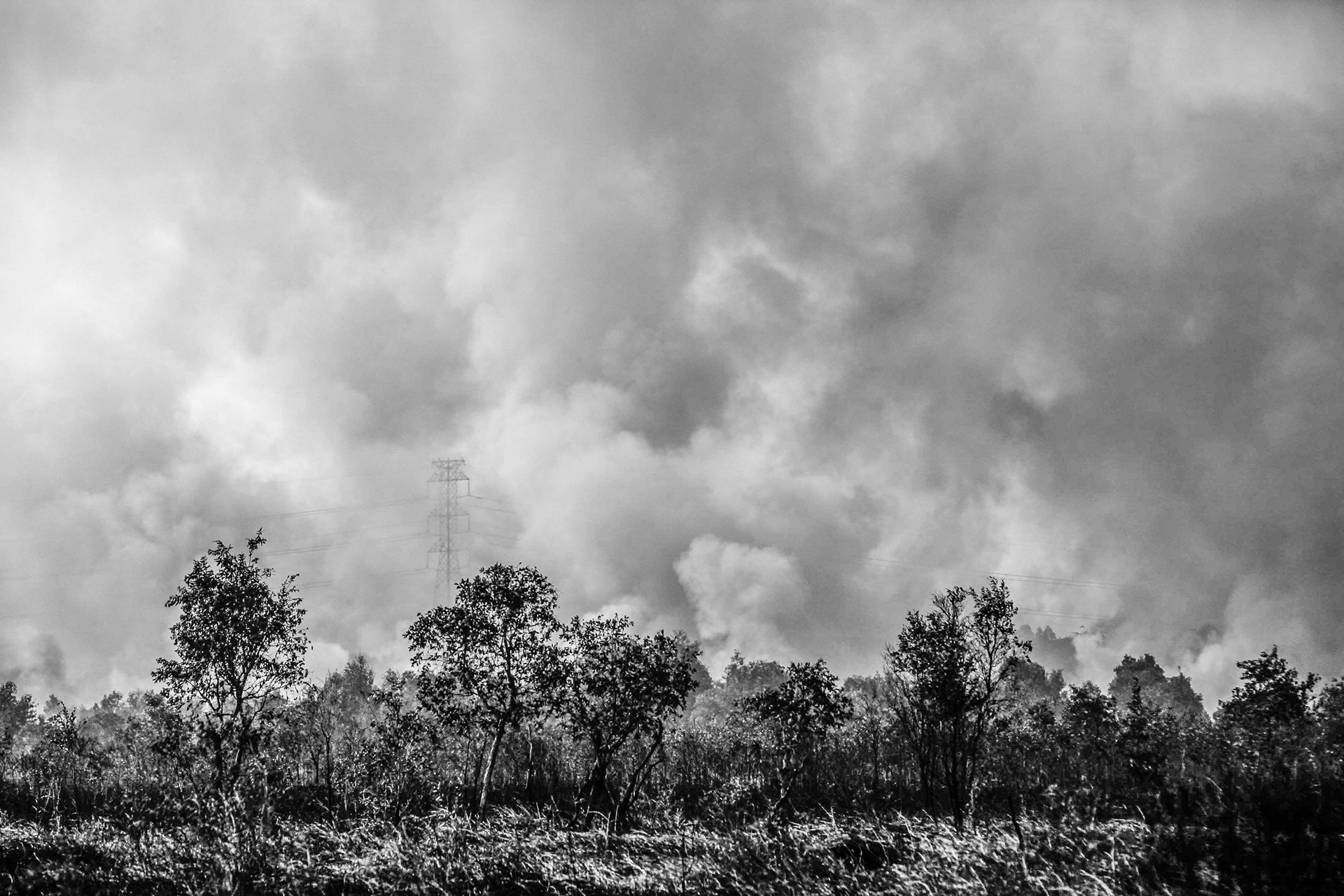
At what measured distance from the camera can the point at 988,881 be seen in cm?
1351

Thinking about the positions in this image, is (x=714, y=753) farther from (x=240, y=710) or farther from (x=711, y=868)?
(x=711, y=868)

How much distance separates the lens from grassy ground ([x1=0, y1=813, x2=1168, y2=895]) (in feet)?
45.5

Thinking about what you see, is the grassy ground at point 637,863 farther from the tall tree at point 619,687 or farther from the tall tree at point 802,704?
the tall tree at point 802,704

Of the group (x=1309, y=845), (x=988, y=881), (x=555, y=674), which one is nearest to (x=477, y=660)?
(x=555, y=674)

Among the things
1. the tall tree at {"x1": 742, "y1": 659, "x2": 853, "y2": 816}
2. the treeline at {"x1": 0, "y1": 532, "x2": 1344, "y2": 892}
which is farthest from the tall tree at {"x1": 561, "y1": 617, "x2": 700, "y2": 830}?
the tall tree at {"x1": 742, "y1": 659, "x2": 853, "y2": 816}

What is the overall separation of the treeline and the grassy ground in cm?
78

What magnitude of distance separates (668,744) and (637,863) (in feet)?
172

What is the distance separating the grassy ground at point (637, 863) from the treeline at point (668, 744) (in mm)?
783

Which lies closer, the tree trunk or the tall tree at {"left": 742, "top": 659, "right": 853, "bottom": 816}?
the tree trunk

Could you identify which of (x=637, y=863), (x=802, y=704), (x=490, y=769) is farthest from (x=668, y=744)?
(x=637, y=863)

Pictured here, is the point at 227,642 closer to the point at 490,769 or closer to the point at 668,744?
the point at 490,769

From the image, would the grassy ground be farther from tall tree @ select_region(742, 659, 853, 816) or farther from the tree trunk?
tall tree @ select_region(742, 659, 853, 816)

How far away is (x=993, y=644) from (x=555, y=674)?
20.3 meters

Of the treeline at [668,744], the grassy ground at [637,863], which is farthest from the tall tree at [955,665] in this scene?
the grassy ground at [637,863]
